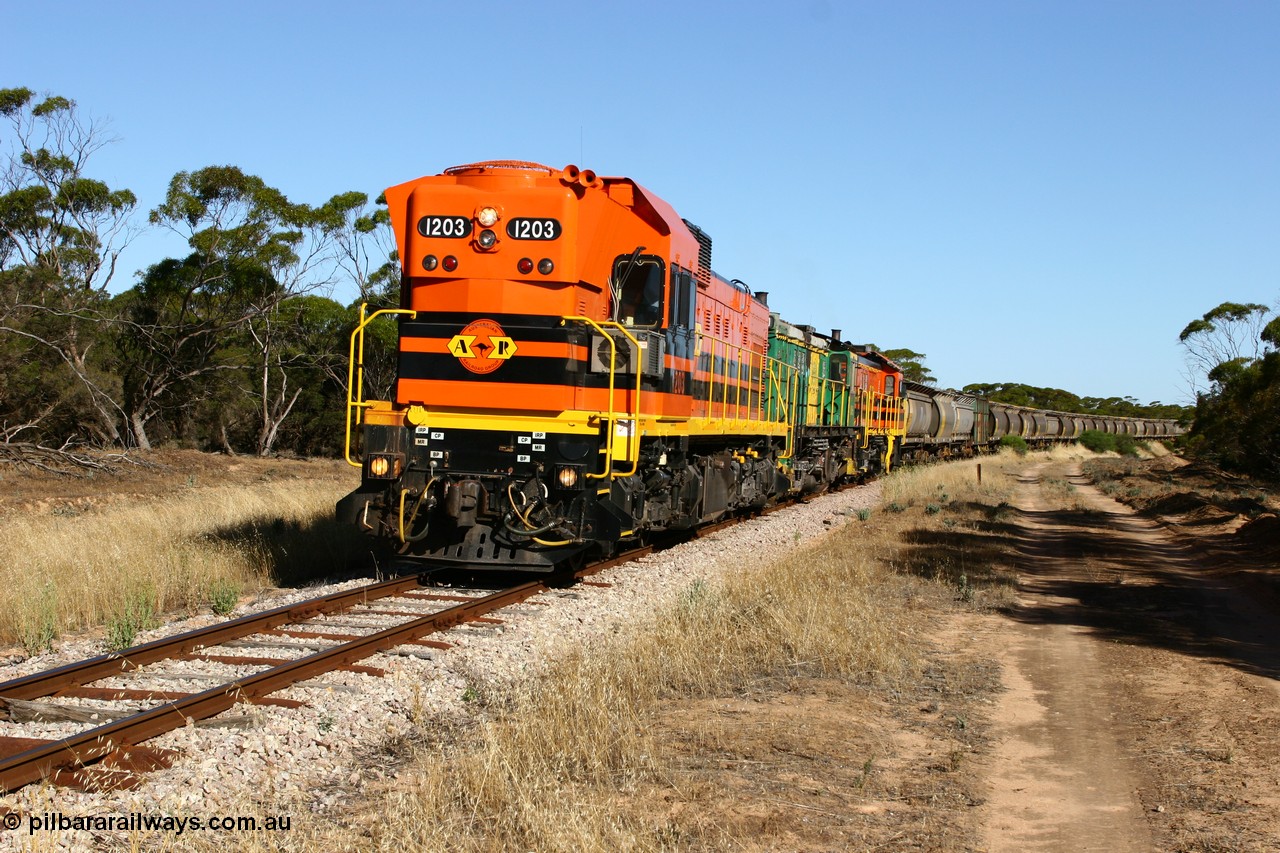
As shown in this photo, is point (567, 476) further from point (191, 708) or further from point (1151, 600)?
point (1151, 600)

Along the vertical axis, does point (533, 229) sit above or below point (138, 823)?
above

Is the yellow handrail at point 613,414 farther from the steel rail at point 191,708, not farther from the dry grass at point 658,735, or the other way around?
the steel rail at point 191,708

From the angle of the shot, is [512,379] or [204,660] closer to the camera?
[204,660]

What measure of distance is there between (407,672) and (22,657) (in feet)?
9.95

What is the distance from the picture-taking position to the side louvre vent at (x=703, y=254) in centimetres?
1383

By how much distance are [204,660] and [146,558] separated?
13.6 ft

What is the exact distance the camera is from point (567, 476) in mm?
10398

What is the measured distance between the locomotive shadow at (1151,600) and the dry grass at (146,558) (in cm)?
796

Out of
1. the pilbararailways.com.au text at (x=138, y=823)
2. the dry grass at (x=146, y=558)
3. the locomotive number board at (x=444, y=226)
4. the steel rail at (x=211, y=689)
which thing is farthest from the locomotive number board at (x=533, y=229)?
the pilbararailways.com.au text at (x=138, y=823)

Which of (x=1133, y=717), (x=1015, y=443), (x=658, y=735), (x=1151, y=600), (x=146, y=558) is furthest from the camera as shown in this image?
(x=1015, y=443)

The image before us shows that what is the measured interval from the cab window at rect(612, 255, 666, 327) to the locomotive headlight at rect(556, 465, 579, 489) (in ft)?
6.48

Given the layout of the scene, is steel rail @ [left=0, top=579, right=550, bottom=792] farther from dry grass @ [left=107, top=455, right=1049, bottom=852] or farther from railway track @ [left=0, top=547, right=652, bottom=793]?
dry grass @ [left=107, top=455, right=1049, bottom=852]

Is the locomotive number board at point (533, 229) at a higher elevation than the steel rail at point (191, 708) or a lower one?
higher

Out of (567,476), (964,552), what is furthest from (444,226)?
(964,552)
